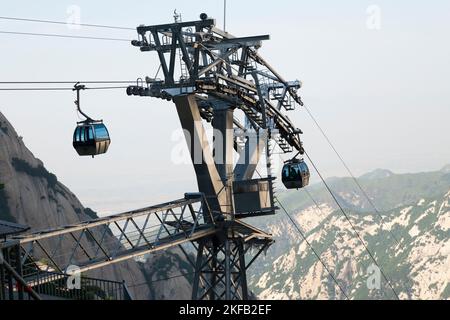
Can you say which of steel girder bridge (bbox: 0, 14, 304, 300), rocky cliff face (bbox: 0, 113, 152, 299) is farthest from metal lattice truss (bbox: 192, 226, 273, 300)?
rocky cliff face (bbox: 0, 113, 152, 299)

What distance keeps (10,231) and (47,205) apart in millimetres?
105972

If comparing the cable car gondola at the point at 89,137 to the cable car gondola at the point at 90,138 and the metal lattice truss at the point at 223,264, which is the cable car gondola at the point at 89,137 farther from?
the metal lattice truss at the point at 223,264

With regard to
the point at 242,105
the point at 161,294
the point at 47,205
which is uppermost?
the point at 242,105

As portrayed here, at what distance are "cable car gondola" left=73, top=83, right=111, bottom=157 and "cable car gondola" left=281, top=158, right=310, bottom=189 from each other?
14134 mm

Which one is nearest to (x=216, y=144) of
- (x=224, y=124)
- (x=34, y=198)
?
(x=224, y=124)

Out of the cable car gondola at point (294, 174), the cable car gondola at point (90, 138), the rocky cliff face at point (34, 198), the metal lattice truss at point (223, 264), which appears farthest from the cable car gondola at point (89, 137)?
the rocky cliff face at point (34, 198)

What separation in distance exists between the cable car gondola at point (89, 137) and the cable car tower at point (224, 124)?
582 cm

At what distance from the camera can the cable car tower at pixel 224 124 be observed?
51906 mm

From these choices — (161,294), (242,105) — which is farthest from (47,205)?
(242,105)

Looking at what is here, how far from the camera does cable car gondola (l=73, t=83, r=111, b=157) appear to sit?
152 feet

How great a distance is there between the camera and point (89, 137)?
152 ft

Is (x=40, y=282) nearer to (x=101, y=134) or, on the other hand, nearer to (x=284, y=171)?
(x=101, y=134)

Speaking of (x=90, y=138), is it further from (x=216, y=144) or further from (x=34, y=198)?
(x=34, y=198)
